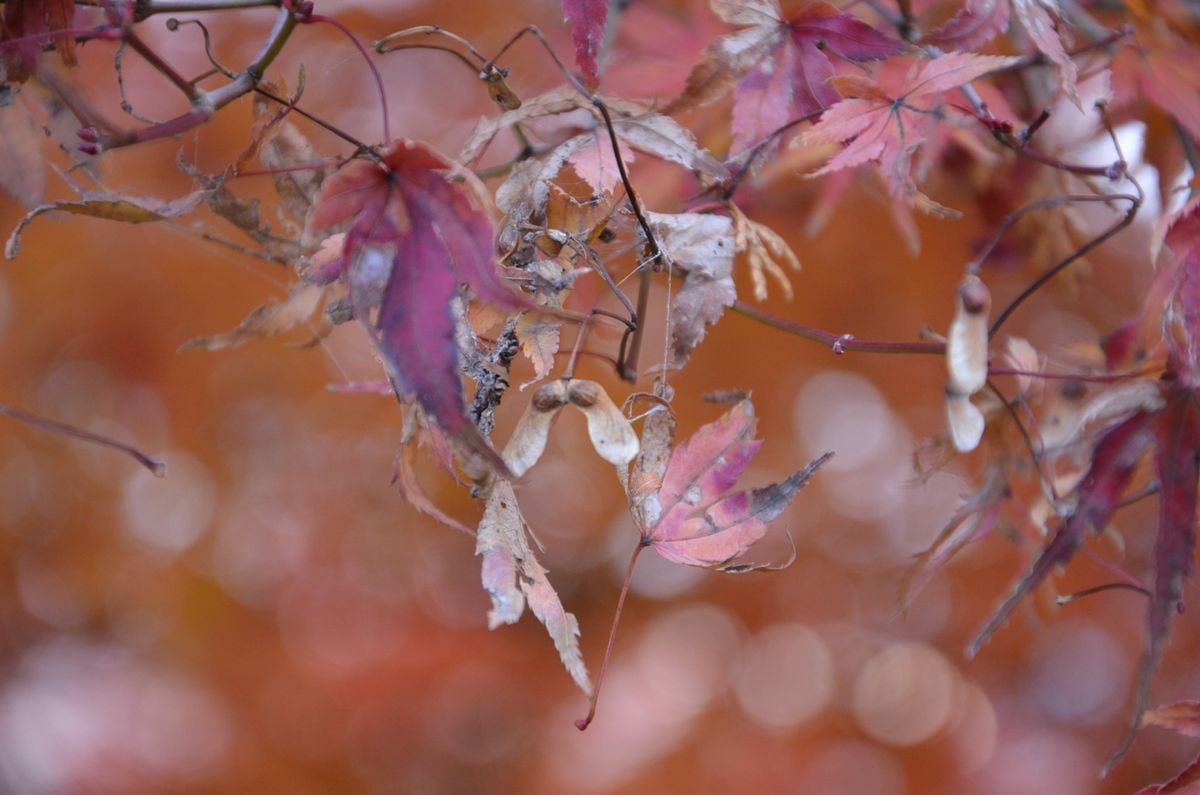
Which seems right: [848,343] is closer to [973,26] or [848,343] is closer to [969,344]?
[969,344]

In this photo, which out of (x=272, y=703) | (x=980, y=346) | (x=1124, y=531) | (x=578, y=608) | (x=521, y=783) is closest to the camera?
(x=980, y=346)

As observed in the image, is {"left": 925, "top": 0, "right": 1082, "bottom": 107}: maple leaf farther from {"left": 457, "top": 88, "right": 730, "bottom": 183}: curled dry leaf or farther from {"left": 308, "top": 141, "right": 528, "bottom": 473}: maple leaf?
{"left": 308, "top": 141, "right": 528, "bottom": 473}: maple leaf

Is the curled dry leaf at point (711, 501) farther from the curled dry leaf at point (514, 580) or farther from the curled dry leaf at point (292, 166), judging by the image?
the curled dry leaf at point (292, 166)

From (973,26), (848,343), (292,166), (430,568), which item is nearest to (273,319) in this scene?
(292,166)

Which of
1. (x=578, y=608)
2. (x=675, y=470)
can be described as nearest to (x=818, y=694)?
(x=578, y=608)

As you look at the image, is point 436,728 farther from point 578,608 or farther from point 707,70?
point 707,70
